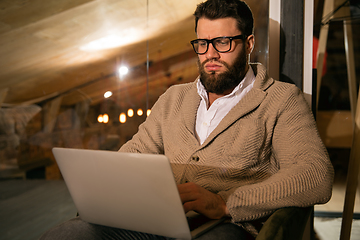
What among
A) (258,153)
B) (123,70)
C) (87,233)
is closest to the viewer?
(87,233)

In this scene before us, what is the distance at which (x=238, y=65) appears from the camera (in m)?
1.35

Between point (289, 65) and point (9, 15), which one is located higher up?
point (9, 15)

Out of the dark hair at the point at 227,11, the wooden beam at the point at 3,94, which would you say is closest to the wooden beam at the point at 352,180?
the dark hair at the point at 227,11

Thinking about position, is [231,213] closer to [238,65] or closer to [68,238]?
[68,238]

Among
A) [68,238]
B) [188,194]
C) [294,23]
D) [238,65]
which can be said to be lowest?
[68,238]

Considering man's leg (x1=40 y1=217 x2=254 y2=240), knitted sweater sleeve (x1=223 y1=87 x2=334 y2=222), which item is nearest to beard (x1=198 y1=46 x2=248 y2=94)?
→ knitted sweater sleeve (x1=223 y1=87 x2=334 y2=222)

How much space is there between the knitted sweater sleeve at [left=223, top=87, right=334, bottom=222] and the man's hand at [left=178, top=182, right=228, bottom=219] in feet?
0.13

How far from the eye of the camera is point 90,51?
2.12 meters

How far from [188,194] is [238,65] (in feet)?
2.37

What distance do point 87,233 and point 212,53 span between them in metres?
0.95

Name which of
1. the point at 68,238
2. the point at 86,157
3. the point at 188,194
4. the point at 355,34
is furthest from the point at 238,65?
the point at 355,34

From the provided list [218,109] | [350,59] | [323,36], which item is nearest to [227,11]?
[218,109]

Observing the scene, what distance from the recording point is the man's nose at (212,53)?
132cm

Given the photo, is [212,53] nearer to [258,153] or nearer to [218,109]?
[218,109]
